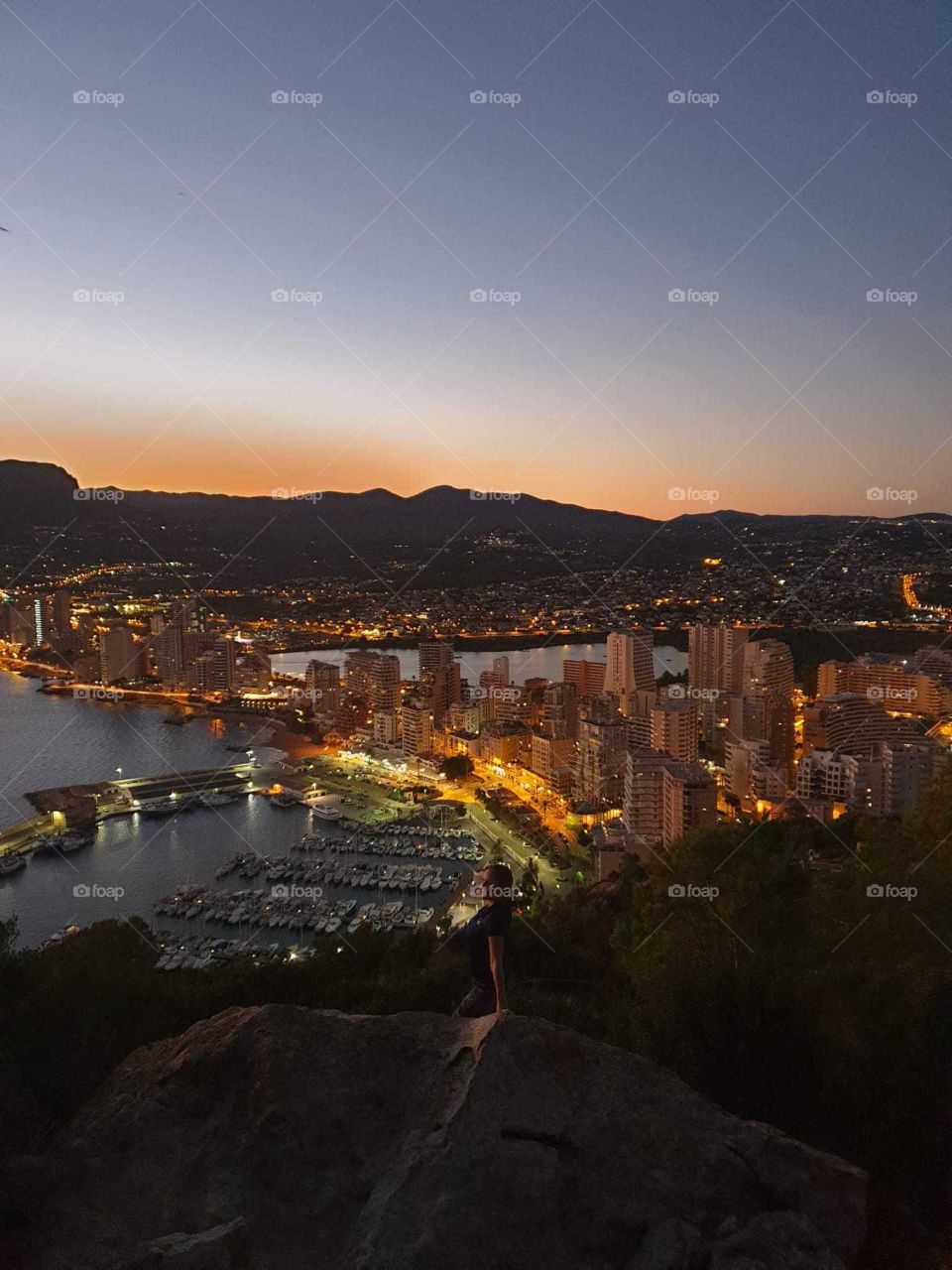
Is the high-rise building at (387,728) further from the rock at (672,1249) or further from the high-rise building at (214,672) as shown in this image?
the rock at (672,1249)

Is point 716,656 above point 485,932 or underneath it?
underneath

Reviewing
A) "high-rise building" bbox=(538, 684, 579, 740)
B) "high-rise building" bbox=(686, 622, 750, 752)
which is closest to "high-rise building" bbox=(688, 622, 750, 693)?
"high-rise building" bbox=(686, 622, 750, 752)

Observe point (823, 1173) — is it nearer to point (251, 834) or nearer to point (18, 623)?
point (251, 834)

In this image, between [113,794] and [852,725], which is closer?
[852,725]

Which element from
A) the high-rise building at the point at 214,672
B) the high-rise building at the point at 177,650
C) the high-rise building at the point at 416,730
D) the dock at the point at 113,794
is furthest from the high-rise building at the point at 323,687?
the high-rise building at the point at 177,650

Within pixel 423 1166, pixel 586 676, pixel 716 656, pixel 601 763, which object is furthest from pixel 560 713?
pixel 423 1166

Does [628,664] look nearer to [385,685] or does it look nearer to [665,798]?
[385,685]
